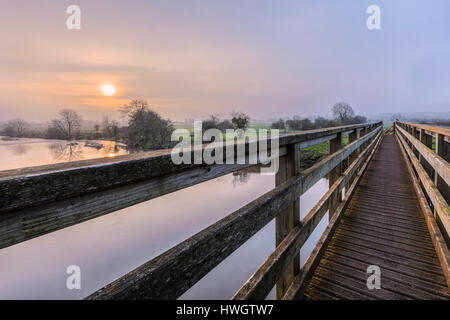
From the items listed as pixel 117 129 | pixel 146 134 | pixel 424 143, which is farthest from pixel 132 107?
pixel 424 143

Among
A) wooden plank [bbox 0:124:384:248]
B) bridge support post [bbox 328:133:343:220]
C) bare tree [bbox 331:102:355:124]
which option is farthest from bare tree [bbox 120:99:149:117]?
bare tree [bbox 331:102:355:124]

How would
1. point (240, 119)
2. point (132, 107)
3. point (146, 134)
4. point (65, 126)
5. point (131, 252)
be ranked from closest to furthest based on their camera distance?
point (65, 126) < point (131, 252) < point (146, 134) < point (132, 107) < point (240, 119)

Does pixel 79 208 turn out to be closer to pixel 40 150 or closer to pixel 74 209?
pixel 74 209

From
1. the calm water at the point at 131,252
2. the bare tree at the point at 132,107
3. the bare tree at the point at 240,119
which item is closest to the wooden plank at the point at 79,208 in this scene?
the calm water at the point at 131,252

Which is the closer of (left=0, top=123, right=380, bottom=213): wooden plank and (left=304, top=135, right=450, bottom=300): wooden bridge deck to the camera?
(left=0, top=123, right=380, bottom=213): wooden plank

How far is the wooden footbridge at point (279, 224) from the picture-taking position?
514mm

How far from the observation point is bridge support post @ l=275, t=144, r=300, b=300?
1636 millimetres

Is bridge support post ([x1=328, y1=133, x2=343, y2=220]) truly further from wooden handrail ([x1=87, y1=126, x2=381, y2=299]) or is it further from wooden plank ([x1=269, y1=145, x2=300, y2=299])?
wooden handrail ([x1=87, y1=126, x2=381, y2=299])

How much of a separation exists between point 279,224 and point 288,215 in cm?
10

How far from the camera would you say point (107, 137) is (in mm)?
15391

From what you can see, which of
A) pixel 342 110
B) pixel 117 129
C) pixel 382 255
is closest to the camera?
pixel 382 255

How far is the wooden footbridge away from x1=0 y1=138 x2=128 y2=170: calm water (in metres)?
3.21

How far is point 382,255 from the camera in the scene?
2.32 m
